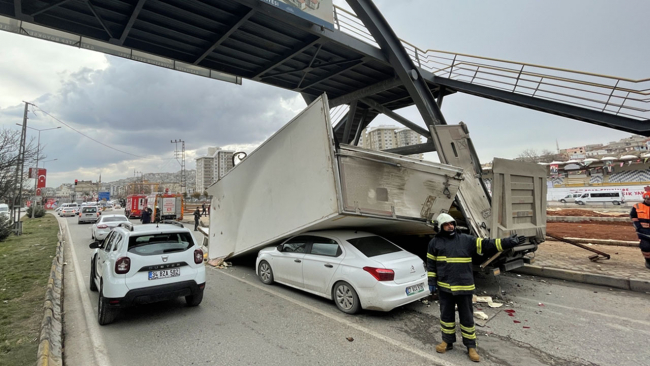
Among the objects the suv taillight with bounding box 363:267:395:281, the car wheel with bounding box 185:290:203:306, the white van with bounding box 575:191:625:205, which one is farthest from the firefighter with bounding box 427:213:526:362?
the white van with bounding box 575:191:625:205

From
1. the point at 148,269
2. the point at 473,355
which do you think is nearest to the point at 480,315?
the point at 473,355

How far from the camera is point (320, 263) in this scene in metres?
5.67

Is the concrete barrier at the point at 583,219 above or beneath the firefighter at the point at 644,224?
beneath

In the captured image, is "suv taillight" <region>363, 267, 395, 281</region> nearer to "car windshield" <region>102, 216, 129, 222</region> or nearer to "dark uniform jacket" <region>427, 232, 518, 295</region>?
"dark uniform jacket" <region>427, 232, 518, 295</region>

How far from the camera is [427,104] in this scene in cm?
1096

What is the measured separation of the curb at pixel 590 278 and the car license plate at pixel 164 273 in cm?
775

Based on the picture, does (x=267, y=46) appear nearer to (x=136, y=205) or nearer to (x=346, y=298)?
(x=346, y=298)

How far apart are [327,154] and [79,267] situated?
29.4 ft

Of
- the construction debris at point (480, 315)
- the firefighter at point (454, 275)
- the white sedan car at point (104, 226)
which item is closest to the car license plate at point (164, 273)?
the firefighter at point (454, 275)

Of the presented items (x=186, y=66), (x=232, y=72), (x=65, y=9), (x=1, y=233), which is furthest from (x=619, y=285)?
(x=1, y=233)

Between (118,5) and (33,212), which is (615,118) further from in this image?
(33,212)

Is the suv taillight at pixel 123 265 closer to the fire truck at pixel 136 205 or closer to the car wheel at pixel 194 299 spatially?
the car wheel at pixel 194 299

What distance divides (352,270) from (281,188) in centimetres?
246

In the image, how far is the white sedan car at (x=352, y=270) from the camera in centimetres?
479
